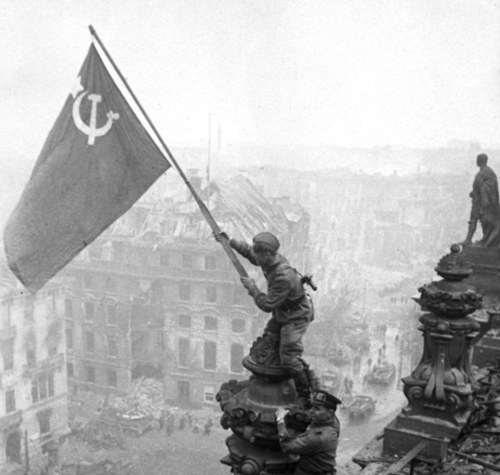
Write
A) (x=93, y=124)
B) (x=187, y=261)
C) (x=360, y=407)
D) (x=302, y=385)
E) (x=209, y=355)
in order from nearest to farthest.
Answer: (x=302, y=385), (x=93, y=124), (x=360, y=407), (x=187, y=261), (x=209, y=355)

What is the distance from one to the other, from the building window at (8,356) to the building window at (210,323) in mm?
12609

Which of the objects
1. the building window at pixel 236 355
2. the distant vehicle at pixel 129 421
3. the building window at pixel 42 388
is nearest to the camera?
the building window at pixel 42 388

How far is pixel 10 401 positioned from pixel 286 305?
3357 centimetres

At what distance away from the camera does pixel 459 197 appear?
62.3 m

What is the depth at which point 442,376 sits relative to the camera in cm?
783

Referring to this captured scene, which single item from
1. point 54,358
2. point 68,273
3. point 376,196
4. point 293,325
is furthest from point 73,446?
point 376,196

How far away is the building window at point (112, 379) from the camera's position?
43.5 m

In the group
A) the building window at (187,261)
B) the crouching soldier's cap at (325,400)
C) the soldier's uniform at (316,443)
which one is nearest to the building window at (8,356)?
the building window at (187,261)

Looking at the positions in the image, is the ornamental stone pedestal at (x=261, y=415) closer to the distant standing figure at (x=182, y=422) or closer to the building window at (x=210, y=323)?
the distant standing figure at (x=182, y=422)

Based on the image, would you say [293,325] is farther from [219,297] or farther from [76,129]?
[219,297]

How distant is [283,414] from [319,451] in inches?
17.5

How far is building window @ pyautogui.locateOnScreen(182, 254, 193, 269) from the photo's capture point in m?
40.6

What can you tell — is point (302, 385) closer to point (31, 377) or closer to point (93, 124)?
point (93, 124)

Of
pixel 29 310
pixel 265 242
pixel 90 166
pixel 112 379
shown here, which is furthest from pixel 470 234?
pixel 112 379
